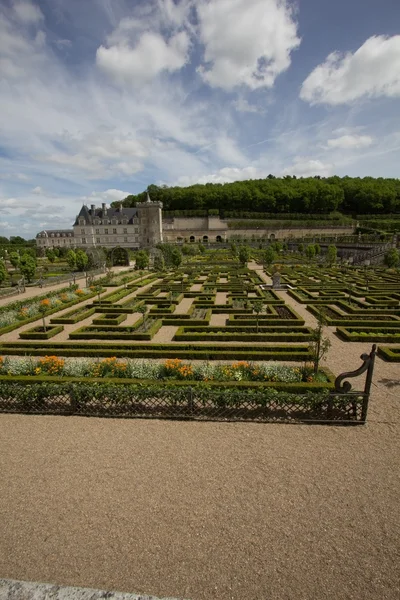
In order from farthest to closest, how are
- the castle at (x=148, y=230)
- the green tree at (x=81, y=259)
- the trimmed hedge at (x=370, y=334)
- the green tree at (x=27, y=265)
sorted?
the castle at (x=148, y=230), the green tree at (x=81, y=259), the green tree at (x=27, y=265), the trimmed hedge at (x=370, y=334)

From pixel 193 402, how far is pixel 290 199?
92.3 metres

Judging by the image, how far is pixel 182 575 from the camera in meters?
4.51

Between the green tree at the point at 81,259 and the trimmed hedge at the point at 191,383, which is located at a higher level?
the green tree at the point at 81,259

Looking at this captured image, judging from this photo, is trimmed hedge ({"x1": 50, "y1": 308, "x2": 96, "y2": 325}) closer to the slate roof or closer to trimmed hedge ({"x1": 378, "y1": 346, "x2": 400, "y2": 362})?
trimmed hedge ({"x1": 378, "y1": 346, "x2": 400, "y2": 362})

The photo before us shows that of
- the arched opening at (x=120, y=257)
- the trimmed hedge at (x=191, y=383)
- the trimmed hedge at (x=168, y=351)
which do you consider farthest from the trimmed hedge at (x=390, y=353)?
the arched opening at (x=120, y=257)

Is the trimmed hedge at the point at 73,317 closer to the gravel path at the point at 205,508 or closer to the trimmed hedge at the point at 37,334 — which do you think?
the trimmed hedge at the point at 37,334

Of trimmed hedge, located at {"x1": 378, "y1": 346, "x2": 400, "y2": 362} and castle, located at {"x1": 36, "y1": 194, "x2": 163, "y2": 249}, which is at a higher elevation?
castle, located at {"x1": 36, "y1": 194, "x2": 163, "y2": 249}

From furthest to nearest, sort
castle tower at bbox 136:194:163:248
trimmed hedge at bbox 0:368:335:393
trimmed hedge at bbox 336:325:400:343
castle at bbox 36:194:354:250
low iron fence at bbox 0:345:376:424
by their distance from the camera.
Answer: castle at bbox 36:194:354:250 → castle tower at bbox 136:194:163:248 → trimmed hedge at bbox 336:325:400:343 → trimmed hedge at bbox 0:368:335:393 → low iron fence at bbox 0:345:376:424

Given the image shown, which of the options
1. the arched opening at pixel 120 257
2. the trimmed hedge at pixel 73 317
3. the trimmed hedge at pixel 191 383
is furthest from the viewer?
the arched opening at pixel 120 257

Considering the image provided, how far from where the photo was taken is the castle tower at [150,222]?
237 ft

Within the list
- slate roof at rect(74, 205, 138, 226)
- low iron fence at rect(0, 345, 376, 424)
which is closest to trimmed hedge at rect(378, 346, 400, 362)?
low iron fence at rect(0, 345, 376, 424)

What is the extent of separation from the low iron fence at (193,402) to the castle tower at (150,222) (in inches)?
2585

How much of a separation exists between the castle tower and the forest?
60.2ft

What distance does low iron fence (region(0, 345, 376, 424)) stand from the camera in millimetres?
8148
